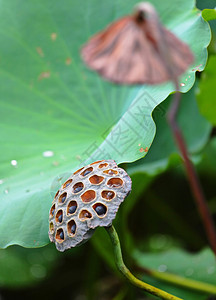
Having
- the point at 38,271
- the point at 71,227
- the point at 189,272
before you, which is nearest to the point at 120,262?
the point at 71,227

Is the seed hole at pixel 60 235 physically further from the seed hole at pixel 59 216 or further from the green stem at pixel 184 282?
the green stem at pixel 184 282

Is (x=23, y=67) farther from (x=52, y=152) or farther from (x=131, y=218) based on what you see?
(x=131, y=218)

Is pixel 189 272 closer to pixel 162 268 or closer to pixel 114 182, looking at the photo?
pixel 162 268

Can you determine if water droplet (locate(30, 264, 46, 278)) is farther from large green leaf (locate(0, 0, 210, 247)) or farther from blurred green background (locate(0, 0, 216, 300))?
large green leaf (locate(0, 0, 210, 247))

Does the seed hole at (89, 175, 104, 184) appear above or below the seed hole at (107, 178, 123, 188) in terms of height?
above

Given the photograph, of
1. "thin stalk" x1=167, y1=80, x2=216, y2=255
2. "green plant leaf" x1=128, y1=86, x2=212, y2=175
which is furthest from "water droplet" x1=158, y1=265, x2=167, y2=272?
"thin stalk" x1=167, y1=80, x2=216, y2=255
